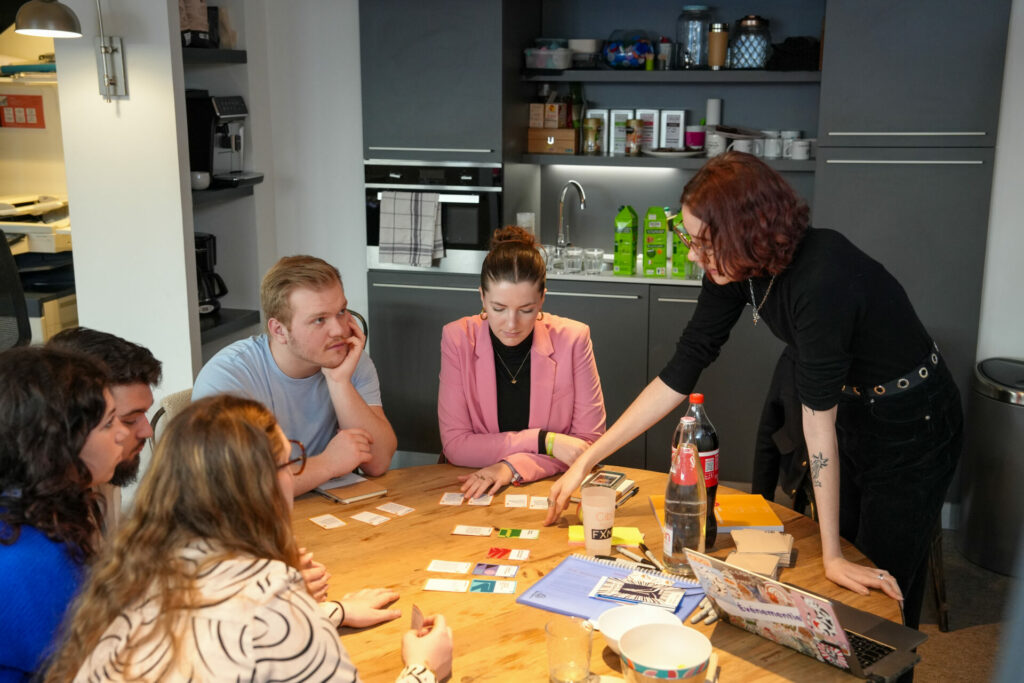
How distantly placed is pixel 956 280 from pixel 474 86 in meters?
2.07

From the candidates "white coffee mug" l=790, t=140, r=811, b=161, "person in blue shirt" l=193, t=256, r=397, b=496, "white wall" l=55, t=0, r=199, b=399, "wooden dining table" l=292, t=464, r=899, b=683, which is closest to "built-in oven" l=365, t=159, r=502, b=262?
"white wall" l=55, t=0, r=199, b=399

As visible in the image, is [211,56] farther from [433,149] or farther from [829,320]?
[829,320]

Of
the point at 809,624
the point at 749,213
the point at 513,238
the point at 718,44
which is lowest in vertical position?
the point at 809,624

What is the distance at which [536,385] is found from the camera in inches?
102

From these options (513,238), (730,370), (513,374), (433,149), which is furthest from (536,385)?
(433,149)

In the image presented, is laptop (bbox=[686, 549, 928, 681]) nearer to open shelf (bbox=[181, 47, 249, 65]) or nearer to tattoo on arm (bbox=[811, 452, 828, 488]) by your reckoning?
tattoo on arm (bbox=[811, 452, 828, 488])

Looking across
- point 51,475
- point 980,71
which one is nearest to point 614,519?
point 51,475

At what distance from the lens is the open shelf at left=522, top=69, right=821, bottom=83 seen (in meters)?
3.98

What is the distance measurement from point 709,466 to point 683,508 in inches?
4.5

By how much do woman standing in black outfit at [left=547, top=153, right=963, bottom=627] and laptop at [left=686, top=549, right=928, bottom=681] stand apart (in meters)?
0.23

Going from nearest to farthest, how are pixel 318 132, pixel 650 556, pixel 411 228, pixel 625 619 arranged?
1. pixel 625 619
2. pixel 650 556
3. pixel 411 228
4. pixel 318 132

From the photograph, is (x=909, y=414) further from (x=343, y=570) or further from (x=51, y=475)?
(x=51, y=475)

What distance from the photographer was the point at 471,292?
13.8 ft

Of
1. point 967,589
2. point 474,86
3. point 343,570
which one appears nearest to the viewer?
point 343,570
